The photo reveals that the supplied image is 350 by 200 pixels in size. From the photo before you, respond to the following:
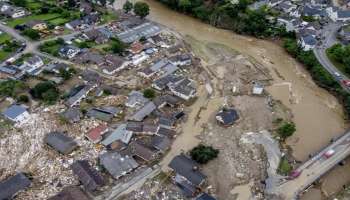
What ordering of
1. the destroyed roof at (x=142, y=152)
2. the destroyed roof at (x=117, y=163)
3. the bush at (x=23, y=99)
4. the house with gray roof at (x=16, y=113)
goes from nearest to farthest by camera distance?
the destroyed roof at (x=117, y=163) < the destroyed roof at (x=142, y=152) < the house with gray roof at (x=16, y=113) < the bush at (x=23, y=99)

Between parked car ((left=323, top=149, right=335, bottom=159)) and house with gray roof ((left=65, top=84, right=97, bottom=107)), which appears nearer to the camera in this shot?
parked car ((left=323, top=149, right=335, bottom=159))

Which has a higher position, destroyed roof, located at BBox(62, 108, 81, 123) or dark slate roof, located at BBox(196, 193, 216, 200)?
dark slate roof, located at BBox(196, 193, 216, 200)

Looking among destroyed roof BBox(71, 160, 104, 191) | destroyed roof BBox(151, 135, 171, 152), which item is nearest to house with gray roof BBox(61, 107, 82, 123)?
destroyed roof BBox(71, 160, 104, 191)

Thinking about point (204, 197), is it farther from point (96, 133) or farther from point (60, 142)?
point (60, 142)

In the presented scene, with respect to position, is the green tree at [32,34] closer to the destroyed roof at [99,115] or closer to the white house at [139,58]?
the white house at [139,58]

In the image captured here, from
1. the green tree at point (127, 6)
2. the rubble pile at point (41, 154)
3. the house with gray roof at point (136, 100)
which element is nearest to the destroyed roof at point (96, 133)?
the rubble pile at point (41, 154)

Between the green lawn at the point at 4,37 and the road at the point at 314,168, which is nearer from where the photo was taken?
the road at the point at 314,168

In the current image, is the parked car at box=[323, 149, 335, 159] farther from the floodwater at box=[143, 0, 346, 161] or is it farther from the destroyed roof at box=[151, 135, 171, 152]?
the destroyed roof at box=[151, 135, 171, 152]
